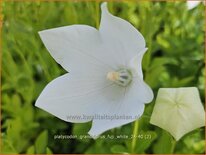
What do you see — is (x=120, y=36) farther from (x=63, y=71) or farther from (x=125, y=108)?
(x=63, y=71)

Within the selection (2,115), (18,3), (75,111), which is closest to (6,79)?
(2,115)

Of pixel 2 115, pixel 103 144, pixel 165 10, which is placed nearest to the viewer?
pixel 103 144

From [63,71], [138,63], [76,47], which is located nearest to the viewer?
[138,63]

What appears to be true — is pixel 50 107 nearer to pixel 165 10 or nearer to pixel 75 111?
pixel 75 111

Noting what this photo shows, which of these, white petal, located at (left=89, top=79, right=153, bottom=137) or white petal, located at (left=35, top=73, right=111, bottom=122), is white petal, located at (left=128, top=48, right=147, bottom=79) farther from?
white petal, located at (left=35, top=73, right=111, bottom=122)

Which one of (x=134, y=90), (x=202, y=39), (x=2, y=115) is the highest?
(x=134, y=90)

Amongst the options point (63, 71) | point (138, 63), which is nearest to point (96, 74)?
point (138, 63)

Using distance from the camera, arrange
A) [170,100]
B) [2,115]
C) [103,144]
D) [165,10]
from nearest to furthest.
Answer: [170,100] < [103,144] < [2,115] < [165,10]

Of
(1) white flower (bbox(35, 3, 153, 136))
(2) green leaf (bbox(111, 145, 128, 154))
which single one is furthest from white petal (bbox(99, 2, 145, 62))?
(2) green leaf (bbox(111, 145, 128, 154))

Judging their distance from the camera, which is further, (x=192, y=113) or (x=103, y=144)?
(x=103, y=144)
